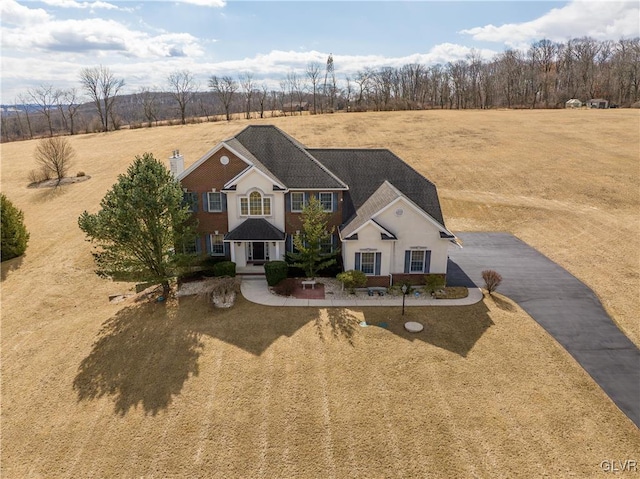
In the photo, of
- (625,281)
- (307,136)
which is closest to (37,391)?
(625,281)

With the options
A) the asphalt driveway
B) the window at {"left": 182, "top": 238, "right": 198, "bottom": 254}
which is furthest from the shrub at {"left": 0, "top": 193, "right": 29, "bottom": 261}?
the asphalt driveway

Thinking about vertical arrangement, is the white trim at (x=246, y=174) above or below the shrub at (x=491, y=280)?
above

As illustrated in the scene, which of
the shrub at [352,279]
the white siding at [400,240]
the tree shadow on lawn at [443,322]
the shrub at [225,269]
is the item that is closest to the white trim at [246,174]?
the shrub at [225,269]

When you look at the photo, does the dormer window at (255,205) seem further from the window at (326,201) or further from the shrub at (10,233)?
the shrub at (10,233)

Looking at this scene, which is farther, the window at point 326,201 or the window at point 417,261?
the window at point 326,201

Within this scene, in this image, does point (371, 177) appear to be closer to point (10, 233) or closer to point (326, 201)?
point (326, 201)

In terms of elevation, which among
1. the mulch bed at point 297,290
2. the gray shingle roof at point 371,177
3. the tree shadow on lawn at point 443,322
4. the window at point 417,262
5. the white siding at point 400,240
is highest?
the gray shingle roof at point 371,177

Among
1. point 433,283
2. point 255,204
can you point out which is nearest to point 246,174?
point 255,204
